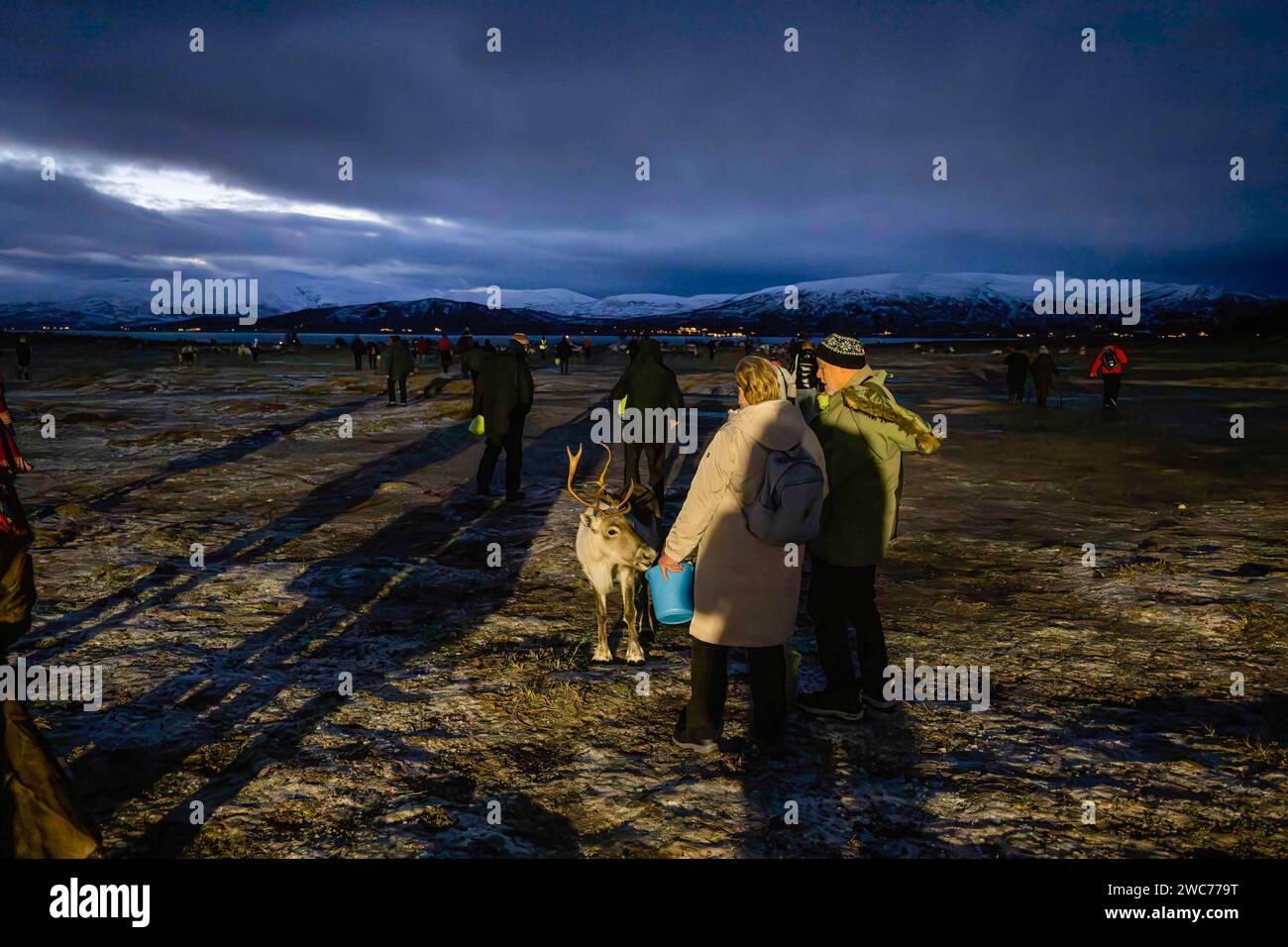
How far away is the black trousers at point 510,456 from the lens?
33.8 feet

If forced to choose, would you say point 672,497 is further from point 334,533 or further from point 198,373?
point 198,373

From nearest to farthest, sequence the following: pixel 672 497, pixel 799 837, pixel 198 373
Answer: pixel 799 837, pixel 672 497, pixel 198 373

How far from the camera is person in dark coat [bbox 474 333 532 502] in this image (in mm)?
10070

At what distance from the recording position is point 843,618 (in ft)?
14.6

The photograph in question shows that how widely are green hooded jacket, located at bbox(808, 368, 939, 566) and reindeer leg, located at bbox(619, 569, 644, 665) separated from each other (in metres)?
1.55

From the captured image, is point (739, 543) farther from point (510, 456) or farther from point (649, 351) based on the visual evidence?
point (510, 456)

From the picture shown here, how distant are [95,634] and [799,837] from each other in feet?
17.3

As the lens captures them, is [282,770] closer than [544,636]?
Yes

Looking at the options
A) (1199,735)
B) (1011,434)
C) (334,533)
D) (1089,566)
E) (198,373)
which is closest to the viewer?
(1199,735)

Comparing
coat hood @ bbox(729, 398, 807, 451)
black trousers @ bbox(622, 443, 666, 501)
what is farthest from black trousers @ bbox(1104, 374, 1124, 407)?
coat hood @ bbox(729, 398, 807, 451)

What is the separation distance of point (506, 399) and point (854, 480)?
260 inches

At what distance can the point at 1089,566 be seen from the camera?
24.6 ft

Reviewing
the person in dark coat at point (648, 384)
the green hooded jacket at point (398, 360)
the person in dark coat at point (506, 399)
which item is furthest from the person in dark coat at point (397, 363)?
the person in dark coat at point (648, 384)
